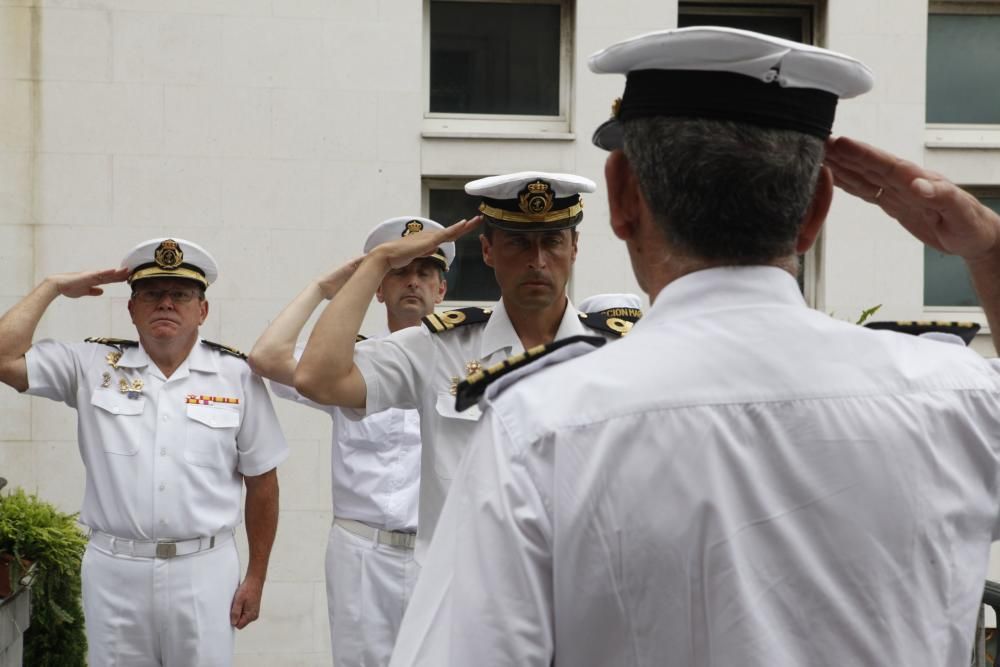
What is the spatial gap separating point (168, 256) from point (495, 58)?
12.5 feet

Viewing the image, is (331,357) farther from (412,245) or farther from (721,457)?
(721,457)

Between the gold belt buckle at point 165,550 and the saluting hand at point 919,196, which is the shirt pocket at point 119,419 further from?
the saluting hand at point 919,196

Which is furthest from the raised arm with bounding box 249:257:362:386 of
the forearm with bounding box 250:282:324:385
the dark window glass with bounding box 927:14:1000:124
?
the dark window glass with bounding box 927:14:1000:124

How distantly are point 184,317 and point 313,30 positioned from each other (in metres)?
3.30

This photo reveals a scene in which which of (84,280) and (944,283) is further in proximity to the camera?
(944,283)

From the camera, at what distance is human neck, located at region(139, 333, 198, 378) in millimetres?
5656

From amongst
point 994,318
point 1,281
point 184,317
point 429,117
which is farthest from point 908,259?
point 994,318

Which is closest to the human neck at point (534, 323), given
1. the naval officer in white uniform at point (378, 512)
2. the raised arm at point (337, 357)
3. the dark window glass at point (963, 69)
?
the raised arm at point (337, 357)

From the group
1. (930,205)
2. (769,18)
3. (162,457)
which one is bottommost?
(162,457)

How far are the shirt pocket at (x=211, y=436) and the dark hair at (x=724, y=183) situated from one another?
4.17 m

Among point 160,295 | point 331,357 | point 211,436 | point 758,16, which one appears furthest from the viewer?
point 758,16

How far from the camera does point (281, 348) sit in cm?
445

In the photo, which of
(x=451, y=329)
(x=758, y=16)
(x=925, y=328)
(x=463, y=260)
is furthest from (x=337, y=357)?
(x=758, y=16)

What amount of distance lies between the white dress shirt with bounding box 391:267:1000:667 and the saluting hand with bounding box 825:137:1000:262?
0.41 metres
